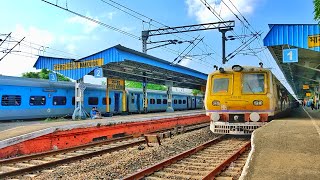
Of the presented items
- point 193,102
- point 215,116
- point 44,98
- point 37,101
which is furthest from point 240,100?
point 193,102

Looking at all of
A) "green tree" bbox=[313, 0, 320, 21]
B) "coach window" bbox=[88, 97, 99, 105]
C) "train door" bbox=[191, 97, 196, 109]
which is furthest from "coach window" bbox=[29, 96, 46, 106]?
"train door" bbox=[191, 97, 196, 109]

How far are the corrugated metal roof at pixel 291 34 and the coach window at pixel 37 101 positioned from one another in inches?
550

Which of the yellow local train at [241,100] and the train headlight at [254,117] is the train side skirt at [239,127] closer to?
the yellow local train at [241,100]

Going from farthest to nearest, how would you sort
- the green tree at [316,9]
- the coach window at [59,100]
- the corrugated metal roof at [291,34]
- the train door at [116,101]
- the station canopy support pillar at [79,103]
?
1. the train door at [116,101]
2. the coach window at [59,100]
3. the station canopy support pillar at [79,103]
4. the corrugated metal roof at [291,34]
5. the green tree at [316,9]

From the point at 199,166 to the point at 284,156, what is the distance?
7.36 feet

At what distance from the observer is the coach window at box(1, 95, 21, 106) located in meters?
18.6

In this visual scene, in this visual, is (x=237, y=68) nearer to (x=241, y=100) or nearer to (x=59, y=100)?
(x=241, y=100)

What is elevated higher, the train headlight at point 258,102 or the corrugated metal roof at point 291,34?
the corrugated metal roof at point 291,34

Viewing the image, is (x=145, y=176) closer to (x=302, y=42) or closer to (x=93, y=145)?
(x=93, y=145)

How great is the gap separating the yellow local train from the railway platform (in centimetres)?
503

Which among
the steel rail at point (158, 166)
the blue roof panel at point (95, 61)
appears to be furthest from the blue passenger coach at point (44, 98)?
the steel rail at point (158, 166)

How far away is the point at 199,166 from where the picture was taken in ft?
25.9

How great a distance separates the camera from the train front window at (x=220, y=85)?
12475 mm

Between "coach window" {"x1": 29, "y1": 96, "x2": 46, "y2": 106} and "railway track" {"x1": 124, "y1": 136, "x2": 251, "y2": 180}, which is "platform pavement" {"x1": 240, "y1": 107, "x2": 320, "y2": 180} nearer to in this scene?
"railway track" {"x1": 124, "y1": 136, "x2": 251, "y2": 180}
